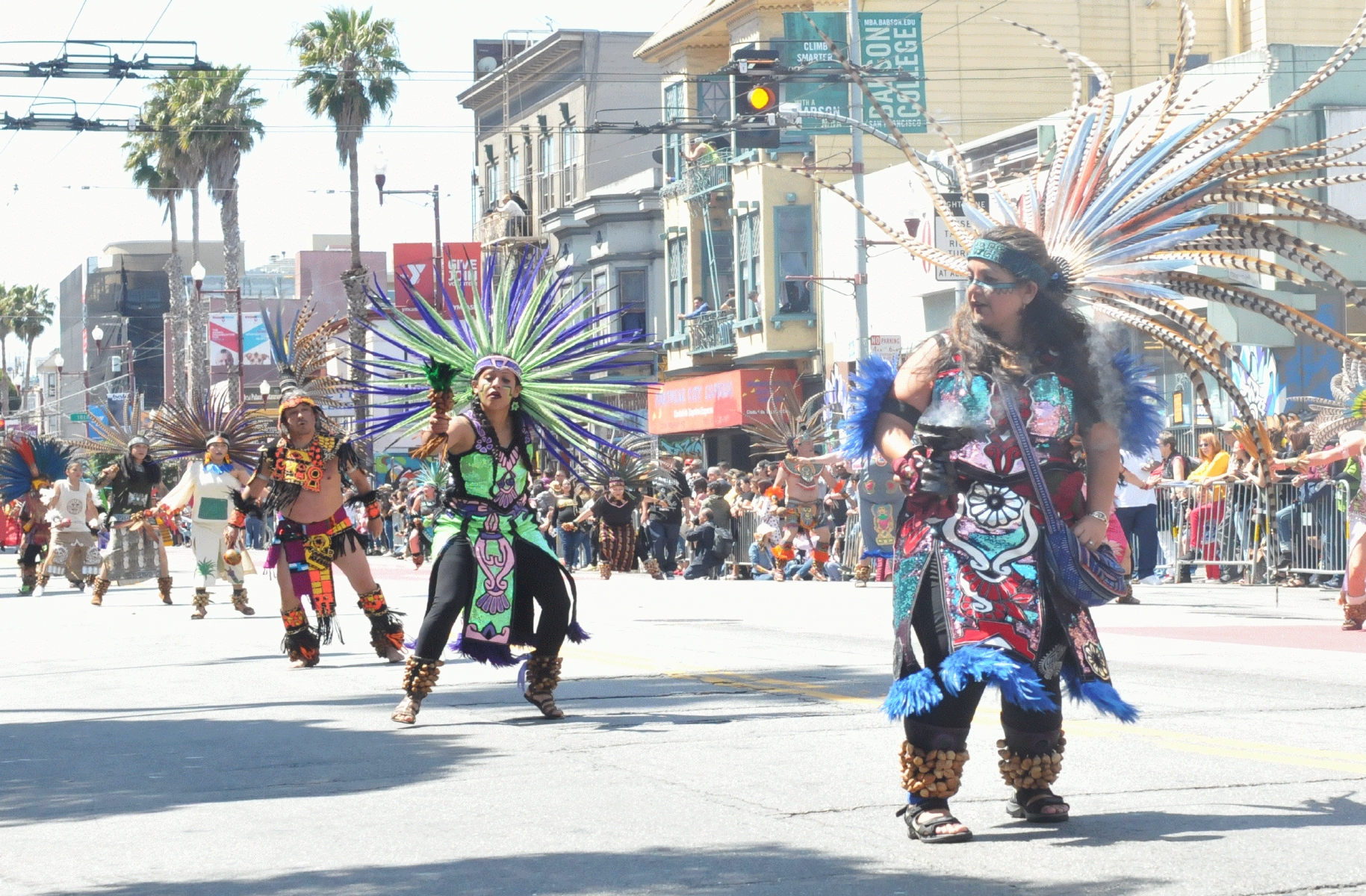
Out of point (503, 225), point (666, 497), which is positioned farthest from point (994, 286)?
point (503, 225)

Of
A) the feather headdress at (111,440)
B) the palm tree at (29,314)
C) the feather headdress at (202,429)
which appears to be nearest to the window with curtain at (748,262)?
the feather headdress at (111,440)

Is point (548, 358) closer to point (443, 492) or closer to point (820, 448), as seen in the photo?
point (443, 492)

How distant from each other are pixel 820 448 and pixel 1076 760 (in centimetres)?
2478

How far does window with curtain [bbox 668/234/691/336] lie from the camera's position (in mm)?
44969

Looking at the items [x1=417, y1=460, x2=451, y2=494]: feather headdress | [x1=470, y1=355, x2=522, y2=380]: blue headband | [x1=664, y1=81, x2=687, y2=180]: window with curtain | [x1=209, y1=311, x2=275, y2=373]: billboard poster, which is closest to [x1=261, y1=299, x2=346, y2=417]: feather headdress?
[x1=417, y1=460, x2=451, y2=494]: feather headdress

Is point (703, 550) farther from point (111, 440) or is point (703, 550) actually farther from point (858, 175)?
point (111, 440)

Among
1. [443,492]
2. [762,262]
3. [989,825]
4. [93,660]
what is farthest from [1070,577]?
[762,262]

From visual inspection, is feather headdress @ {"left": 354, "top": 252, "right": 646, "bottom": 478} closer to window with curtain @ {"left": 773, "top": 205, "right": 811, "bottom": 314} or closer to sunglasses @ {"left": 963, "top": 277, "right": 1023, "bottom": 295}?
sunglasses @ {"left": 963, "top": 277, "right": 1023, "bottom": 295}

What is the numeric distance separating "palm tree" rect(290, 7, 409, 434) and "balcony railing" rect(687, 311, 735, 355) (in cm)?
817

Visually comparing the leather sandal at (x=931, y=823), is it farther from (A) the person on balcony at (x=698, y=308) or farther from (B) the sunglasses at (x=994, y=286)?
(A) the person on balcony at (x=698, y=308)

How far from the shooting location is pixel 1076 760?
752cm

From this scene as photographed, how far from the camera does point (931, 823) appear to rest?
583 centimetres

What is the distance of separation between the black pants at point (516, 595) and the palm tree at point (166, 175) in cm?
4307

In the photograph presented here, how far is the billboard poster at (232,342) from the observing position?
75.9 m
